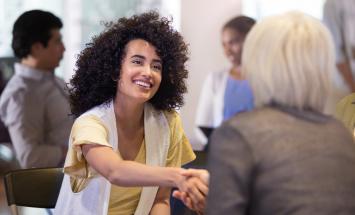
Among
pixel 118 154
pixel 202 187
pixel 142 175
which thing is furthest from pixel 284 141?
pixel 118 154

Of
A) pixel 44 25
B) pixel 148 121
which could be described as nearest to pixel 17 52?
pixel 44 25

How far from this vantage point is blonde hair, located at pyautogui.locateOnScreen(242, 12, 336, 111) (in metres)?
1.37

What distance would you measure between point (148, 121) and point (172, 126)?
4.1 inches

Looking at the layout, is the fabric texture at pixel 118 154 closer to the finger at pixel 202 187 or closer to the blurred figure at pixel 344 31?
the finger at pixel 202 187

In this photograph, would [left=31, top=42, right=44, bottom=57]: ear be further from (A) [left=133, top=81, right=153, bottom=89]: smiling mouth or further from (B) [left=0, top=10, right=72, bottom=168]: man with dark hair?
(A) [left=133, top=81, right=153, bottom=89]: smiling mouth

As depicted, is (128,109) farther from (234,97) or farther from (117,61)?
(234,97)

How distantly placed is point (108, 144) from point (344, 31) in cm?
176

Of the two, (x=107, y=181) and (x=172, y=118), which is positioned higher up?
(x=172, y=118)

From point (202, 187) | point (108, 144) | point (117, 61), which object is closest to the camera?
point (202, 187)

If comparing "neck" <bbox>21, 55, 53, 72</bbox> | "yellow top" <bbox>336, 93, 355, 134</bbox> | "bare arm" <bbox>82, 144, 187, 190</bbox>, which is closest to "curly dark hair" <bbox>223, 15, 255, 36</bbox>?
"yellow top" <bbox>336, 93, 355, 134</bbox>

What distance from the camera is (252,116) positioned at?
1.40 meters

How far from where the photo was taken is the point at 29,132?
362cm

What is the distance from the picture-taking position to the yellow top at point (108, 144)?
2.09 meters

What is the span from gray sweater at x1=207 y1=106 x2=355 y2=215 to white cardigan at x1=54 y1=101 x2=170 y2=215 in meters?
0.92
